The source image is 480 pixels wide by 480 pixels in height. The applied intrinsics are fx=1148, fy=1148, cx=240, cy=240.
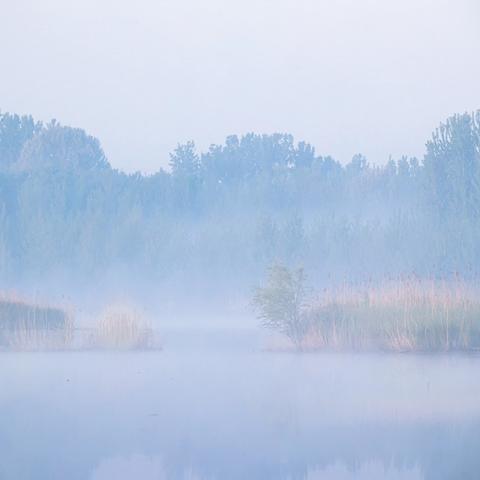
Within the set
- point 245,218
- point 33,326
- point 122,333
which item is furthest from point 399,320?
point 245,218

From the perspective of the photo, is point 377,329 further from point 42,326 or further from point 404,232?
point 404,232

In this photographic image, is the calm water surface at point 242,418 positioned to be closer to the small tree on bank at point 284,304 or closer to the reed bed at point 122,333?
the reed bed at point 122,333

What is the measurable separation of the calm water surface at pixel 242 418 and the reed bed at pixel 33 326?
2022 millimetres

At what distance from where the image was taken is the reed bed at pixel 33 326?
1961 centimetres

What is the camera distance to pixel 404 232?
120 feet

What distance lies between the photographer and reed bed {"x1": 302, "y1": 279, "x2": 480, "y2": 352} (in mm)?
17781

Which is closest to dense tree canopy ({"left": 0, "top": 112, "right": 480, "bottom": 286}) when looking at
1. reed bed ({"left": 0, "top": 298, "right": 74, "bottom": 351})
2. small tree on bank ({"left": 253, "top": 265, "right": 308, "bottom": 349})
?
small tree on bank ({"left": 253, "top": 265, "right": 308, "bottom": 349})

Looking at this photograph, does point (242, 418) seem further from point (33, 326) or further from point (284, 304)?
point (33, 326)

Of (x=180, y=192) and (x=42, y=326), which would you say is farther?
(x=180, y=192)

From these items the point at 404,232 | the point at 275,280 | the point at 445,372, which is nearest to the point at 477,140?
the point at 404,232

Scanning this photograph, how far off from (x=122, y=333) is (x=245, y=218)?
26.6m

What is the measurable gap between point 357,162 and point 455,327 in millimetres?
37368

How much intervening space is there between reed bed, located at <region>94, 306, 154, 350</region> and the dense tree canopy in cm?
1345

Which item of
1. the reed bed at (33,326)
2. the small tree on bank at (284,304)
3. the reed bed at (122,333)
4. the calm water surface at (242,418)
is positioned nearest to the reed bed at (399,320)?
the small tree on bank at (284,304)
